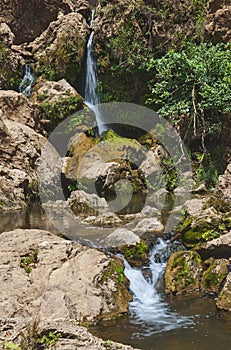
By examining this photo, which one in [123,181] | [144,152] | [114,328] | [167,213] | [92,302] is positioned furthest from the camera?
[144,152]

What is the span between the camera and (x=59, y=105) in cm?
1703

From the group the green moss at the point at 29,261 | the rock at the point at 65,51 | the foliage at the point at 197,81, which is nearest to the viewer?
the green moss at the point at 29,261

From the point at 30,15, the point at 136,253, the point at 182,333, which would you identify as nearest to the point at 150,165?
the point at 136,253

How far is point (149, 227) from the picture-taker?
9688mm

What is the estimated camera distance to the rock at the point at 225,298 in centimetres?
628

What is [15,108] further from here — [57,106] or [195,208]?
[195,208]

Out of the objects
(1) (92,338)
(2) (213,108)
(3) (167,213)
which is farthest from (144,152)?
(1) (92,338)

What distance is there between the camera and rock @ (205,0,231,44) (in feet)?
52.6

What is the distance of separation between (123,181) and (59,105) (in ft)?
15.2

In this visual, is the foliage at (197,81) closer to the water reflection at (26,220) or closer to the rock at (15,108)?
the rock at (15,108)

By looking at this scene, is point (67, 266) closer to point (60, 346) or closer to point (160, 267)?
point (160, 267)

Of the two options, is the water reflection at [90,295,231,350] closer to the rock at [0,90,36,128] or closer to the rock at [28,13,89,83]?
the rock at [0,90,36,128]

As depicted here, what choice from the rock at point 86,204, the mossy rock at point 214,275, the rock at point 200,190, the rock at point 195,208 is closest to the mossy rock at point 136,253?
the mossy rock at point 214,275

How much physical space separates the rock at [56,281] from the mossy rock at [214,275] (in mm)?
1514
